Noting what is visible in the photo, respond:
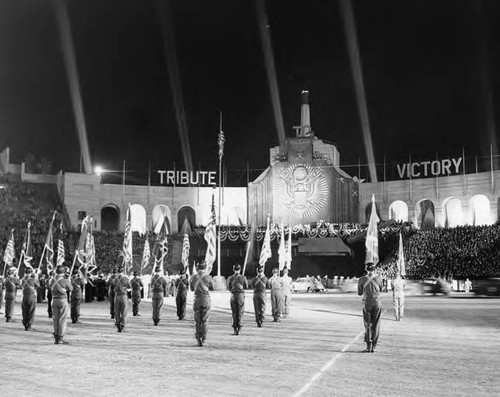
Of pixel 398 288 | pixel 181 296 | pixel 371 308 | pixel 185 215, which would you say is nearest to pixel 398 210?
pixel 185 215

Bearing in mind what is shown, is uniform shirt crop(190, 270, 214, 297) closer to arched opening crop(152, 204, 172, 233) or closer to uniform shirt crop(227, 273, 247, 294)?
uniform shirt crop(227, 273, 247, 294)

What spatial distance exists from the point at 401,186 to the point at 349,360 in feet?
198

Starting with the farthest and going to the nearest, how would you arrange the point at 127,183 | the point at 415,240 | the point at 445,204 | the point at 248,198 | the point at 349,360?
the point at 127,183
the point at 248,198
the point at 445,204
the point at 415,240
the point at 349,360

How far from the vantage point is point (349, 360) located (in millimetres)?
11508

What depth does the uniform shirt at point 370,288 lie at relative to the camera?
43.2ft

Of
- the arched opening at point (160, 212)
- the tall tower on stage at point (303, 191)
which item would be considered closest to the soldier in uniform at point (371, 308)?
the tall tower on stage at point (303, 191)

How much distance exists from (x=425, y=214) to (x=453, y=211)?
10.7 ft

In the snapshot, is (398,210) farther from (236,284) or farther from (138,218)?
(236,284)

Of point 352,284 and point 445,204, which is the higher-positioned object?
point 445,204

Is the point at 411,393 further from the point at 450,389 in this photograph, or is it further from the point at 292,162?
the point at 292,162

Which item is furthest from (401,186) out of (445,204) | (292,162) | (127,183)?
(127,183)

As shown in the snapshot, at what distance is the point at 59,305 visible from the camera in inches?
580

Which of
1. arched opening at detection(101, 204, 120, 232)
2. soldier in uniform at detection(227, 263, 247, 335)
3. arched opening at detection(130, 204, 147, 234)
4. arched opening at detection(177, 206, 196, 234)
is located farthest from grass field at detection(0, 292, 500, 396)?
arched opening at detection(101, 204, 120, 232)

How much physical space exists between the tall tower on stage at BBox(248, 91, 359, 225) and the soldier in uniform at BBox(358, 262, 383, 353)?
181 feet
